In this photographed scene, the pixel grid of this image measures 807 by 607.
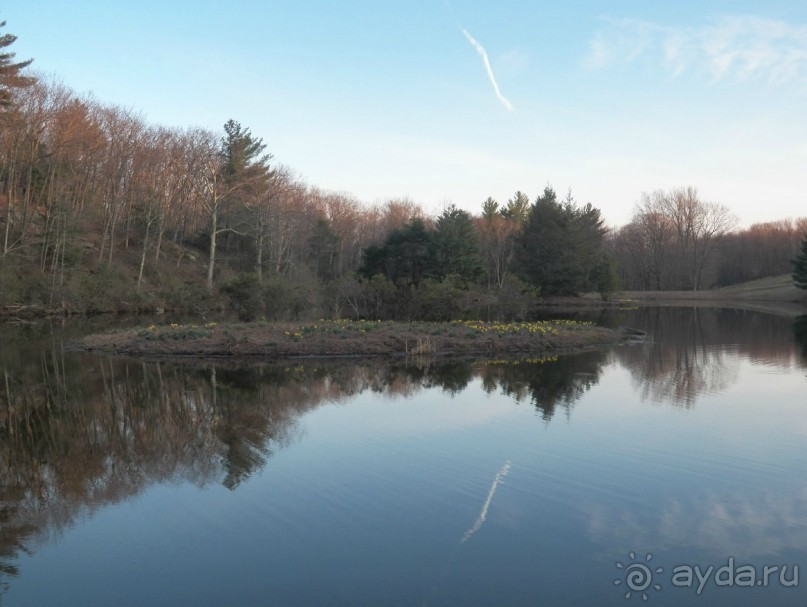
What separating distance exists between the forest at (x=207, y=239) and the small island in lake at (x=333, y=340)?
509 centimetres

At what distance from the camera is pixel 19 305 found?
112 ft

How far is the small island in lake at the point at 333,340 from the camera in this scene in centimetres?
1927

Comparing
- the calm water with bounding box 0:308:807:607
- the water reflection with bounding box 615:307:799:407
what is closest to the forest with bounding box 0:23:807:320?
the water reflection with bounding box 615:307:799:407

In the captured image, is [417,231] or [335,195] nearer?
[417,231]

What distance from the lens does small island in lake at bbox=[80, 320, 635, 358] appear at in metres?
19.3

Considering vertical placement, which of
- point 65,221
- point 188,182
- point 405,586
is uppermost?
point 188,182

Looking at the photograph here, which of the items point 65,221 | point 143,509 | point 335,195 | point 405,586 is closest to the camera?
point 405,586

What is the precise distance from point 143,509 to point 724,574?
5.55 m

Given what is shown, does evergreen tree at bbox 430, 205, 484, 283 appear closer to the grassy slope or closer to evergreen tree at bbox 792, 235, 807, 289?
the grassy slope

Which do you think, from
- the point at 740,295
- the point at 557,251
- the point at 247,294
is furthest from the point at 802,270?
the point at 247,294

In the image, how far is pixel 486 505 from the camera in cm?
713

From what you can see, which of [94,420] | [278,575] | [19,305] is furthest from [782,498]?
[19,305]

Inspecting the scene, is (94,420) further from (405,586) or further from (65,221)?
(65,221)

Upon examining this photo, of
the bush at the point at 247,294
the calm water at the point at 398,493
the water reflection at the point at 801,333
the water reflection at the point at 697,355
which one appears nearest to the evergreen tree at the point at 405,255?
the water reflection at the point at 697,355
